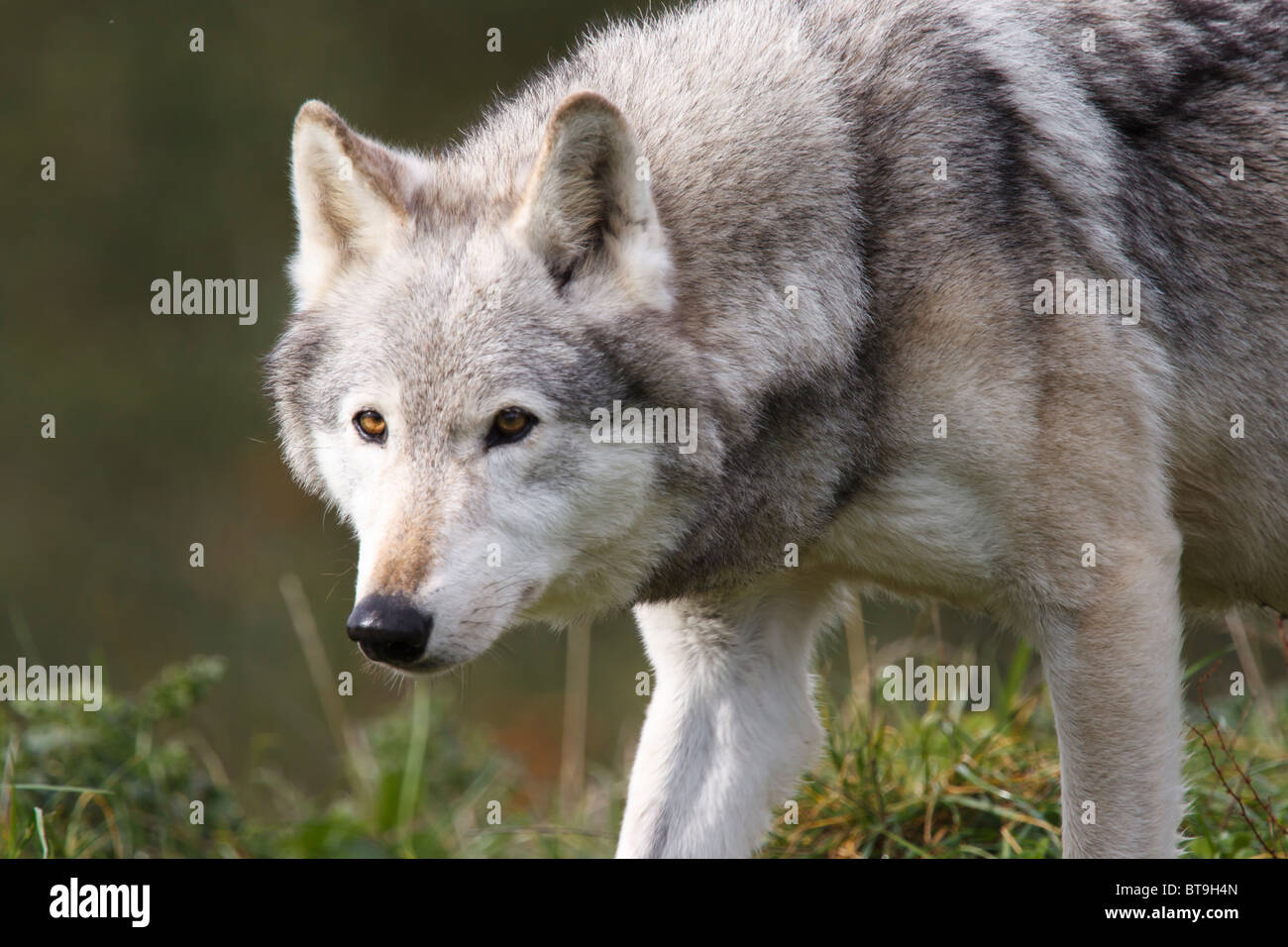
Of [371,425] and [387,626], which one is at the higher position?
[371,425]

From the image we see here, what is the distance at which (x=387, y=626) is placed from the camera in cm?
302

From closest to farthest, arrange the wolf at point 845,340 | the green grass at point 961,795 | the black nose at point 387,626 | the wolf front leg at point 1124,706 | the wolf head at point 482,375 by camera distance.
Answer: the black nose at point 387,626
the wolf head at point 482,375
the wolf at point 845,340
the wolf front leg at point 1124,706
the green grass at point 961,795

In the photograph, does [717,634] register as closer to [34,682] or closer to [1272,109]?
[1272,109]

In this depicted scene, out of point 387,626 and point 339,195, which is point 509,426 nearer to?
point 387,626

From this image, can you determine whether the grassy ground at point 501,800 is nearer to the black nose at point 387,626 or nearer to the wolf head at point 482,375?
the wolf head at point 482,375

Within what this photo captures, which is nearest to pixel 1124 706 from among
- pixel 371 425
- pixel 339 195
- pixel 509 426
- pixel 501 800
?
pixel 509 426

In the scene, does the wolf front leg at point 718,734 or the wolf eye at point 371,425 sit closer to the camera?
the wolf eye at point 371,425

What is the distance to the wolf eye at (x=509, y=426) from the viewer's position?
325 cm

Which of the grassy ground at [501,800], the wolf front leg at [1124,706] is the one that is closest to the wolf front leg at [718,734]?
the grassy ground at [501,800]

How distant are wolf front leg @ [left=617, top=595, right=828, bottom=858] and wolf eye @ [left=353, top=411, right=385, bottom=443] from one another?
1.00 m

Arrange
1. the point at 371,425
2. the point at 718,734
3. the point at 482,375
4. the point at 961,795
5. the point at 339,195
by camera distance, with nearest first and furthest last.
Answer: the point at 482,375, the point at 371,425, the point at 339,195, the point at 718,734, the point at 961,795

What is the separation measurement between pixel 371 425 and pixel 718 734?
4.25 ft

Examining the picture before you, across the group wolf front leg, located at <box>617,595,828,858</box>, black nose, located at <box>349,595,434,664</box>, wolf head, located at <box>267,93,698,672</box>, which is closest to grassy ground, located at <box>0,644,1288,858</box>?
wolf front leg, located at <box>617,595,828,858</box>
